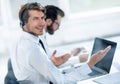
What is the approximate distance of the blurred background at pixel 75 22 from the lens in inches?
105

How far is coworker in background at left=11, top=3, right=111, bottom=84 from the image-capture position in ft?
5.01

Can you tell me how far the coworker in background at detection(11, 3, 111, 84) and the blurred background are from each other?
1038 millimetres

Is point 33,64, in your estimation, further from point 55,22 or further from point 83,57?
point 83,57

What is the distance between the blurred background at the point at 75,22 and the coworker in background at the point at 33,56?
1.04 m

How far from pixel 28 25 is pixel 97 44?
2.22 ft

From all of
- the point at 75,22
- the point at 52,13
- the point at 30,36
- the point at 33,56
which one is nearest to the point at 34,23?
the point at 30,36

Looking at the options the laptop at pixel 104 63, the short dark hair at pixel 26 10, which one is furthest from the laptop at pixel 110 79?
the short dark hair at pixel 26 10

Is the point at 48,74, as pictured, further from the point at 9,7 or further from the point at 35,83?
the point at 9,7

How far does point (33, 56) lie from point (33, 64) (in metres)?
0.05

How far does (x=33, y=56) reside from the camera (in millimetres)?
1513

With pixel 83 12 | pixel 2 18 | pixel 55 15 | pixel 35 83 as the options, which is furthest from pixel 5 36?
pixel 35 83

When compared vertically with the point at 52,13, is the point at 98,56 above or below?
below

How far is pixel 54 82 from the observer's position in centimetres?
159

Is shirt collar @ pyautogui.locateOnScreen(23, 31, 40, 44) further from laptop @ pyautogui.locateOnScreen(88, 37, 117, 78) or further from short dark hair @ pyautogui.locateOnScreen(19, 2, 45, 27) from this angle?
laptop @ pyautogui.locateOnScreen(88, 37, 117, 78)
